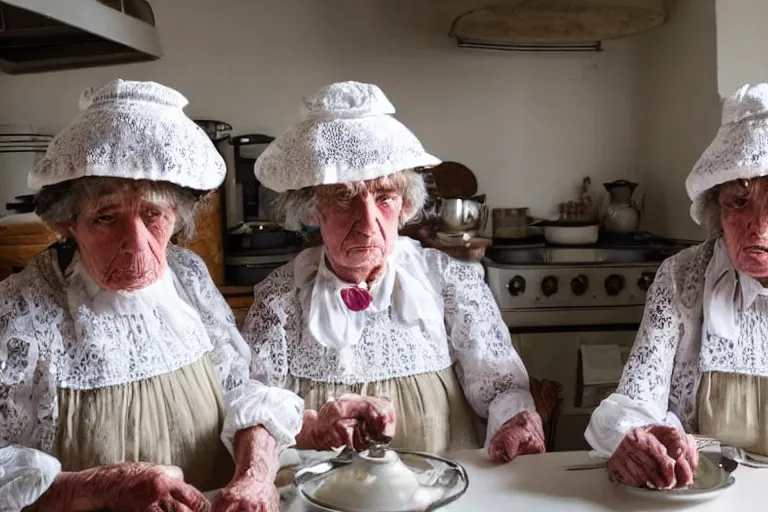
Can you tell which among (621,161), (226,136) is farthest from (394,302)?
(621,161)

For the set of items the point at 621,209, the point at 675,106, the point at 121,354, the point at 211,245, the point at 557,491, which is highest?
the point at 675,106

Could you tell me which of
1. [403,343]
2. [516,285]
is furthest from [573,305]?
[403,343]

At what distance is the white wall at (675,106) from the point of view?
2197 mm

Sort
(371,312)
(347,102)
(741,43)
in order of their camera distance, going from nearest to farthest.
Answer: (347,102)
(371,312)
(741,43)

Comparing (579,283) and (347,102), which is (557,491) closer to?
(347,102)

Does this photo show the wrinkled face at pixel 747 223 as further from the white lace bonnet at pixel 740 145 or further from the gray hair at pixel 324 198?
the gray hair at pixel 324 198

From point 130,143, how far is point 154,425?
403 mm

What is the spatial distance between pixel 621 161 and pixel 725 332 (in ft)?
5.02

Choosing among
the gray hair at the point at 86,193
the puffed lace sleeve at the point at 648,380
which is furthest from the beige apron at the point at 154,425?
the puffed lace sleeve at the point at 648,380

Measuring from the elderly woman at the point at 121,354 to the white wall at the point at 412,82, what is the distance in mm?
1421

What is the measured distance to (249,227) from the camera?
7.33ft

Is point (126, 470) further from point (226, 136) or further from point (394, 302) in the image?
point (226, 136)

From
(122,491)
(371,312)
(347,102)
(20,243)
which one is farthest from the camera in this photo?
(20,243)

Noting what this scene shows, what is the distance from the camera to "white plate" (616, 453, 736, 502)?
3.35 feet
